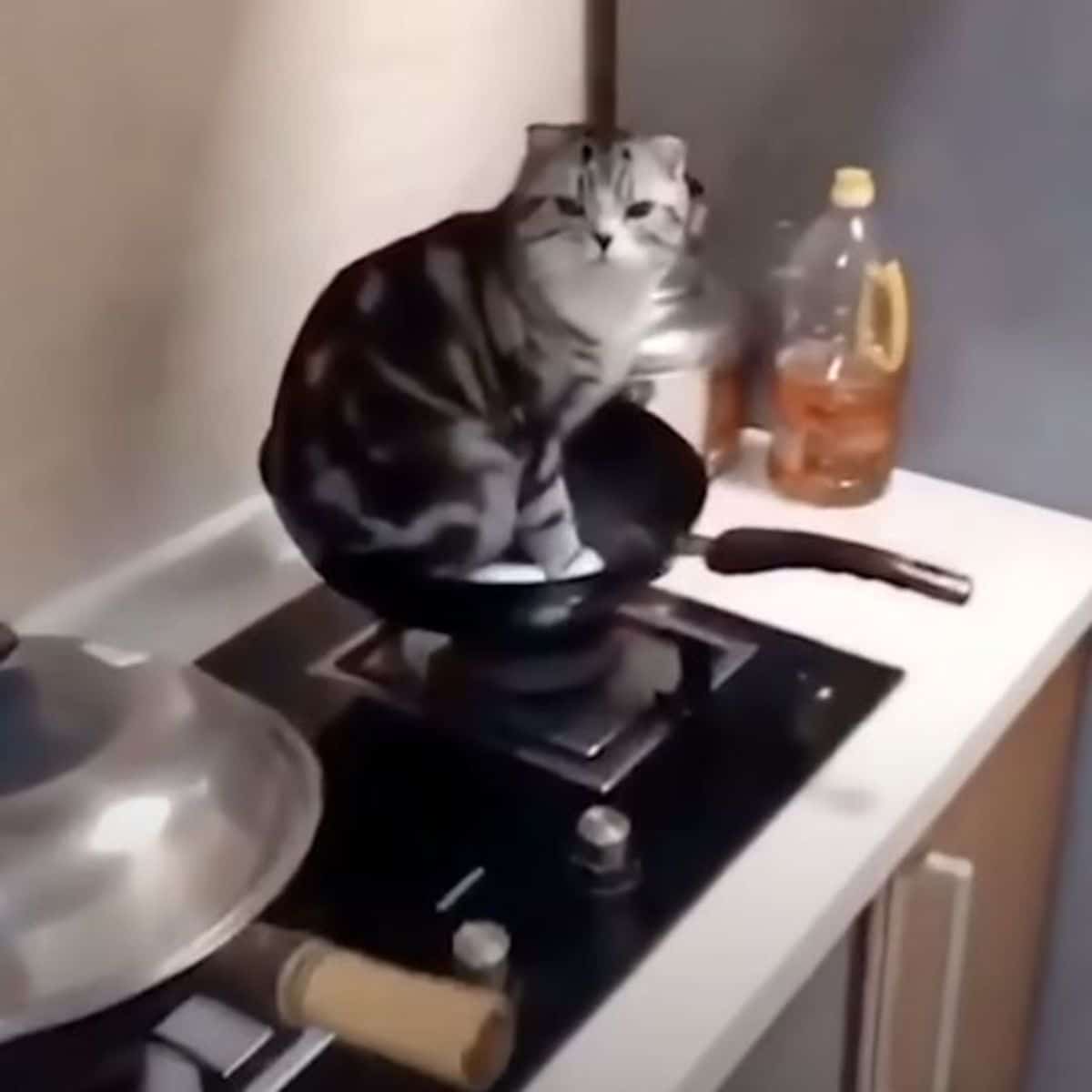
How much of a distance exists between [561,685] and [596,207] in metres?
0.28

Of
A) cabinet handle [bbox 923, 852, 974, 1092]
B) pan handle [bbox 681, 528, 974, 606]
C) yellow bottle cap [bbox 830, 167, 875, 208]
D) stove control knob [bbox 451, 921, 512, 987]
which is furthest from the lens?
yellow bottle cap [bbox 830, 167, 875, 208]

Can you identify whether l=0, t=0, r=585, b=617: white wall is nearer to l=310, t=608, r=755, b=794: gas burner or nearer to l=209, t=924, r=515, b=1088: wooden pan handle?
l=310, t=608, r=755, b=794: gas burner

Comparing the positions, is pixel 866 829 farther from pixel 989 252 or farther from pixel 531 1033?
pixel 989 252

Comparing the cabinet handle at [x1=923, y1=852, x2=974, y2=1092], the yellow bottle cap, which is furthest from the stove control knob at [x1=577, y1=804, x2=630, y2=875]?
the yellow bottle cap

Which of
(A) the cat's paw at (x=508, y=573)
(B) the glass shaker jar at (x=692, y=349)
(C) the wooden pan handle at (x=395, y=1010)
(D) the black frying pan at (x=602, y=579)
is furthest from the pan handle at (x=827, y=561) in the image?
(C) the wooden pan handle at (x=395, y=1010)

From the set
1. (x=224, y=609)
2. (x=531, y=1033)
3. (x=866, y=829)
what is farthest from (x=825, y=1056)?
(x=224, y=609)

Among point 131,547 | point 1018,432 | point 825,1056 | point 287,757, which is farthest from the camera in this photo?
point 1018,432

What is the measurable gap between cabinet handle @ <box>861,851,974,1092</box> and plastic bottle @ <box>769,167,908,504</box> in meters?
0.29

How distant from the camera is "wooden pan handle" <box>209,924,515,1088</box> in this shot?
871 millimetres

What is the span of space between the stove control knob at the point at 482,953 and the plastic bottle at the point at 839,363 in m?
0.54

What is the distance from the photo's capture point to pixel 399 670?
124cm

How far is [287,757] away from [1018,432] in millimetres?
635

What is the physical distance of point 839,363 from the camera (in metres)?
1.43

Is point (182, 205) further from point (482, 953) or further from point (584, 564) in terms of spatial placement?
point (482, 953)
